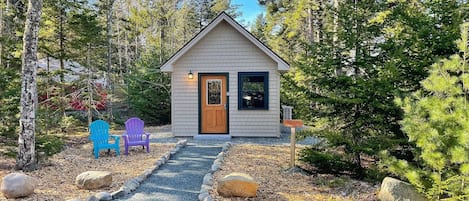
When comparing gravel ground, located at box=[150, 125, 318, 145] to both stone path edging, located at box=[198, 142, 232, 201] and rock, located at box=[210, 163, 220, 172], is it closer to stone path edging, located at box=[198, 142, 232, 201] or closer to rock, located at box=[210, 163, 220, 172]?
stone path edging, located at box=[198, 142, 232, 201]

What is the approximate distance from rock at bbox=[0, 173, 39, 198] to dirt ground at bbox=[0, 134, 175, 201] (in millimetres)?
98

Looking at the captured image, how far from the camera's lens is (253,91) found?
10.2 m

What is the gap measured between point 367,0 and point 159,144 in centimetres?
638

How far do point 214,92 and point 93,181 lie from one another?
5871mm

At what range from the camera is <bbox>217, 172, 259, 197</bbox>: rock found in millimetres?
4516

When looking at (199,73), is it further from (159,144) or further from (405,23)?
(405,23)

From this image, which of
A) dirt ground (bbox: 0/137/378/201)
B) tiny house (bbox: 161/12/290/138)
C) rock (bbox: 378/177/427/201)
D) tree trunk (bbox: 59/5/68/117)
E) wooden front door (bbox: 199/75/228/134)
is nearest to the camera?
rock (bbox: 378/177/427/201)

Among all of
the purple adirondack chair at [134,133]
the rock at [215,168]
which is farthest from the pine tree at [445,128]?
the purple adirondack chair at [134,133]

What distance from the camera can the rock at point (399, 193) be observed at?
4.18 meters

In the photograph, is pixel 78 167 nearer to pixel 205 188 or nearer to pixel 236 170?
pixel 205 188

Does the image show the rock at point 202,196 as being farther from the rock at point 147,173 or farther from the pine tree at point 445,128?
the pine tree at point 445,128

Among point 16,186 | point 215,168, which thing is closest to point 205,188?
point 215,168

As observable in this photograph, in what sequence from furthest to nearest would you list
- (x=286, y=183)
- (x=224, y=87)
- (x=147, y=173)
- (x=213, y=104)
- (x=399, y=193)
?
(x=213, y=104), (x=224, y=87), (x=147, y=173), (x=286, y=183), (x=399, y=193)

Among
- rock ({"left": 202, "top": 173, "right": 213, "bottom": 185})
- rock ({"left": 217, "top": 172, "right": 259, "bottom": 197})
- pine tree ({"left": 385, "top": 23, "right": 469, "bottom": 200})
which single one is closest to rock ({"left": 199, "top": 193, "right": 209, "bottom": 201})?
rock ({"left": 217, "top": 172, "right": 259, "bottom": 197})
